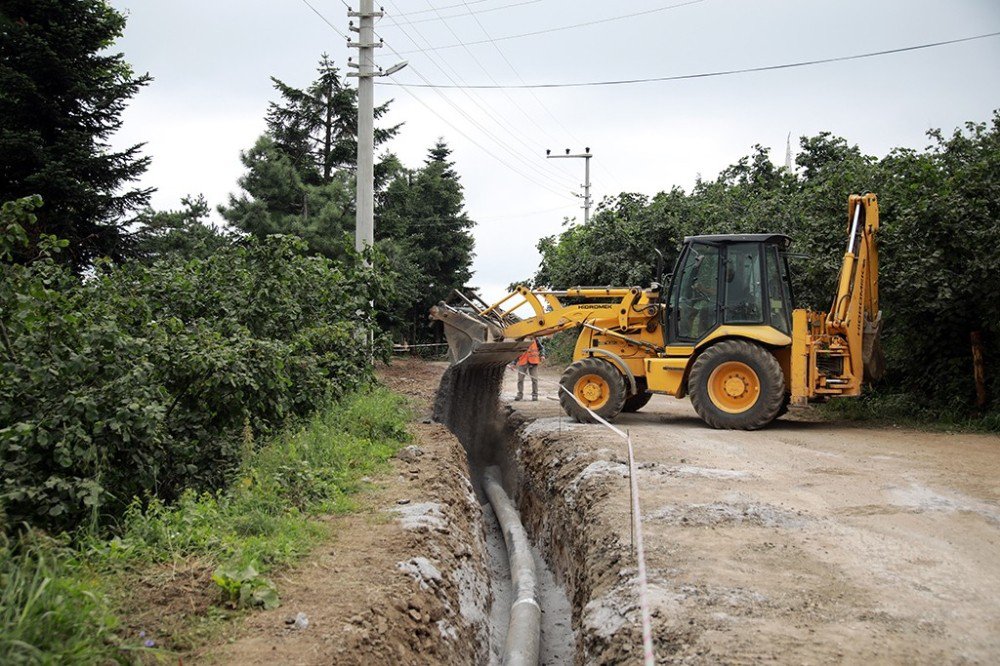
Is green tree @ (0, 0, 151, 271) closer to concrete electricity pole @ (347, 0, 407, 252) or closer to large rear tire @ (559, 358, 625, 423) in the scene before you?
concrete electricity pole @ (347, 0, 407, 252)

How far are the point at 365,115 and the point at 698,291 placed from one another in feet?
25.6

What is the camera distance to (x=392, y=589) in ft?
18.5

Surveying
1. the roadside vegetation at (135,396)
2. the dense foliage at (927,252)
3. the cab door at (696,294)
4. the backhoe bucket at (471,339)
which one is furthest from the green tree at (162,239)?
the dense foliage at (927,252)

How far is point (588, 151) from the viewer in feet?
136

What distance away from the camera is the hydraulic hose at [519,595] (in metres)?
6.89

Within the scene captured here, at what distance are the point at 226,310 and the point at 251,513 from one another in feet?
11.8

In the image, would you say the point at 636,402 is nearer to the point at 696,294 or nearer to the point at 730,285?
the point at 696,294

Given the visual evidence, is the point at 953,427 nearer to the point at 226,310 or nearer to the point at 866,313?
the point at 866,313

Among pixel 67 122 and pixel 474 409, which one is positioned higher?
pixel 67 122

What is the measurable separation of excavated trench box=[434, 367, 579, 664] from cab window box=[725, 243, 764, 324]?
4.00m

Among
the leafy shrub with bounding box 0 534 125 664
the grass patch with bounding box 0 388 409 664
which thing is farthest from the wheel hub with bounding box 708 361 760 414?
the leafy shrub with bounding box 0 534 125 664

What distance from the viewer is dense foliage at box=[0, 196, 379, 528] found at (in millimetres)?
5723

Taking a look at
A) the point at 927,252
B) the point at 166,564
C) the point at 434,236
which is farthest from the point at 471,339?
the point at 434,236

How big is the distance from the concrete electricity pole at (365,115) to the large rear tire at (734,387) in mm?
7204
